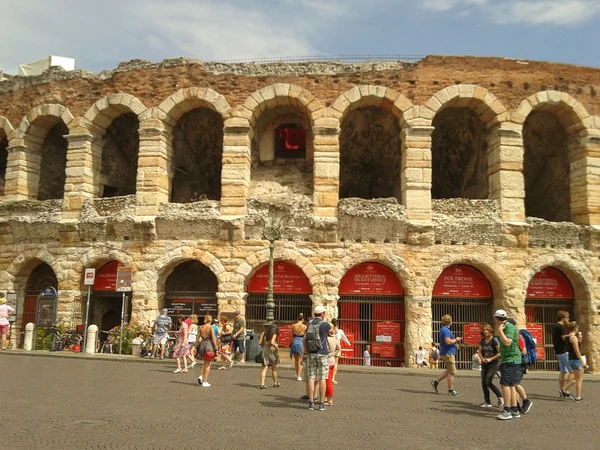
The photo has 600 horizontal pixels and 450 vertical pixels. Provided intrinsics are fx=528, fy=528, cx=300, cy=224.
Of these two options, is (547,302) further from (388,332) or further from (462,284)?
(388,332)

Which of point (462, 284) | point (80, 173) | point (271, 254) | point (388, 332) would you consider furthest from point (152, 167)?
point (462, 284)

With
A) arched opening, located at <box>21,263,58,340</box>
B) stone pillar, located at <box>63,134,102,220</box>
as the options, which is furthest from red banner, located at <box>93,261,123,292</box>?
stone pillar, located at <box>63,134,102,220</box>

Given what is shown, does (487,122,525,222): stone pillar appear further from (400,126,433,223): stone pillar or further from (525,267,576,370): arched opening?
(525,267,576,370): arched opening

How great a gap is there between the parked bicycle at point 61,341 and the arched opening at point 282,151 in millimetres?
7350

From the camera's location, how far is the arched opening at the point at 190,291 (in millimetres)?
17438

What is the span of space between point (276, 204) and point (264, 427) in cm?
1048

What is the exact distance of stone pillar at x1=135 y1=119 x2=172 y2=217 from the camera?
55.9ft

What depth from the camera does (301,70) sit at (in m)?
17.4

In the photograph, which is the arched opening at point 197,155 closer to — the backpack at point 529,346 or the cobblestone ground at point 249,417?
the cobblestone ground at point 249,417

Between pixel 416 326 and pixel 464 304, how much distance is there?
2144mm

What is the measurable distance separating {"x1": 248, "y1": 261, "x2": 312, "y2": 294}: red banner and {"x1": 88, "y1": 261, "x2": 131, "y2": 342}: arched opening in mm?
4446

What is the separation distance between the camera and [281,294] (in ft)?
56.2

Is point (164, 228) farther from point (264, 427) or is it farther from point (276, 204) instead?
point (264, 427)

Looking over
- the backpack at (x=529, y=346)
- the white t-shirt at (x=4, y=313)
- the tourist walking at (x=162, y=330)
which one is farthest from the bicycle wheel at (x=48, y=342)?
the backpack at (x=529, y=346)
